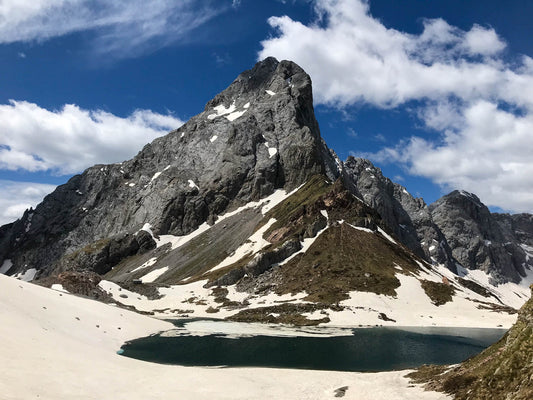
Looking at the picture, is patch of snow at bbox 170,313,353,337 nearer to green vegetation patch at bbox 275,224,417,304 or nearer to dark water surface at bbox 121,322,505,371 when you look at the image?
dark water surface at bbox 121,322,505,371

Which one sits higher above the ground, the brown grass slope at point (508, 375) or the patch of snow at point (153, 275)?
the patch of snow at point (153, 275)

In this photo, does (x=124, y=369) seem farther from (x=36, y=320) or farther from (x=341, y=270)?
(x=341, y=270)

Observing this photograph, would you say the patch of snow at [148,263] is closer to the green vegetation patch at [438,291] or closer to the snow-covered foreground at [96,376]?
the green vegetation patch at [438,291]

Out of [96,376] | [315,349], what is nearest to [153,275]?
[315,349]

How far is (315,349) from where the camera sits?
6016cm

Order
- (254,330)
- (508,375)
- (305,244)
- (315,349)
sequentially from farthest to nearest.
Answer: (305,244), (254,330), (315,349), (508,375)

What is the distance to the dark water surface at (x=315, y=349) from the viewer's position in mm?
49188

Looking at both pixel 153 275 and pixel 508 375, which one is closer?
pixel 508 375

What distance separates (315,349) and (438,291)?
240 ft

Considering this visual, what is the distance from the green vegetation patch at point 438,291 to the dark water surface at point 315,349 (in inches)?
1217

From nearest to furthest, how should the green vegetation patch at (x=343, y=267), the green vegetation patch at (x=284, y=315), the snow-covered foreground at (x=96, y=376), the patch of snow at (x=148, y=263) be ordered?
1. the snow-covered foreground at (x=96, y=376)
2. the green vegetation patch at (x=284, y=315)
3. the green vegetation patch at (x=343, y=267)
4. the patch of snow at (x=148, y=263)

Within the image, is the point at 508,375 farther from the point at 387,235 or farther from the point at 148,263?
the point at 148,263

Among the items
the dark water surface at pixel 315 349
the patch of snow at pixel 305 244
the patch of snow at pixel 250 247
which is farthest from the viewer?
the patch of snow at pixel 250 247

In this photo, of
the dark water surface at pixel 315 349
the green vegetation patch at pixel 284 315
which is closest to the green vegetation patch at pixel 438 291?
the dark water surface at pixel 315 349
